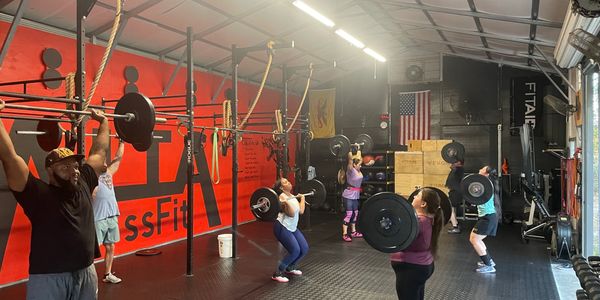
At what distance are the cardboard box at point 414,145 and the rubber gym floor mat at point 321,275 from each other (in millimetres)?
2526

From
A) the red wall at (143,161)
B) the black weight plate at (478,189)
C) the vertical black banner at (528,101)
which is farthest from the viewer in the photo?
the vertical black banner at (528,101)

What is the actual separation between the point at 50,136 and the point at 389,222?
7.05 feet

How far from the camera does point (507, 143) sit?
8.05m

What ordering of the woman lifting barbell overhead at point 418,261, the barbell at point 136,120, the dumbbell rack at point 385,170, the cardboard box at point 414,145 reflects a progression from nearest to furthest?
the barbell at point 136,120
the woman lifting barbell overhead at point 418,261
the cardboard box at point 414,145
the dumbbell rack at point 385,170

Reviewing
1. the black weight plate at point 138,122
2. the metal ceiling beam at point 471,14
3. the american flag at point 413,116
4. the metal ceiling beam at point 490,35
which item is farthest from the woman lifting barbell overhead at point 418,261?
the american flag at point 413,116

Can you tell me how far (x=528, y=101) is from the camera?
7.65 m

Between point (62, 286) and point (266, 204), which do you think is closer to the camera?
point (62, 286)

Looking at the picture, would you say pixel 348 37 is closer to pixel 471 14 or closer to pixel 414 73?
pixel 471 14

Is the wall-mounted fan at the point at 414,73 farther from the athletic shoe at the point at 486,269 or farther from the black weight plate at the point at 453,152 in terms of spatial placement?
the athletic shoe at the point at 486,269

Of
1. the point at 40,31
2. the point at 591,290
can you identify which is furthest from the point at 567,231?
the point at 40,31

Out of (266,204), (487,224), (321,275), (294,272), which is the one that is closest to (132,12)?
(266,204)

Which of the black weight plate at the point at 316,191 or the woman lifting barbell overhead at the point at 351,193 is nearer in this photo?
the black weight plate at the point at 316,191

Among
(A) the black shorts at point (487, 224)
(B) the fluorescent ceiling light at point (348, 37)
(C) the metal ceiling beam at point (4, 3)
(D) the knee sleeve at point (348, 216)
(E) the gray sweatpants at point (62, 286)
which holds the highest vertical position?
(B) the fluorescent ceiling light at point (348, 37)

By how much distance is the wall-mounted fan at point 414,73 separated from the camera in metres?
8.74
